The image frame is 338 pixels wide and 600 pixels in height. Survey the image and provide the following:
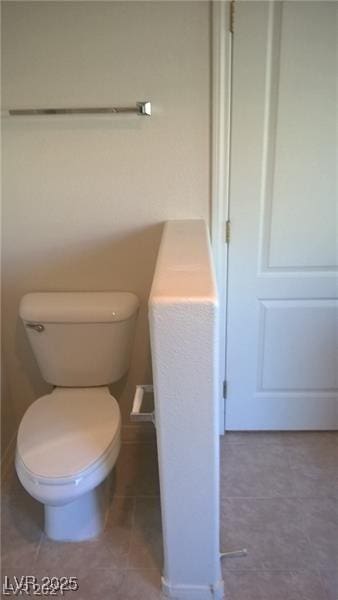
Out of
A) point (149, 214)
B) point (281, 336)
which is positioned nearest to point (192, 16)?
point (149, 214)

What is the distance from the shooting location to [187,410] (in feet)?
3.41

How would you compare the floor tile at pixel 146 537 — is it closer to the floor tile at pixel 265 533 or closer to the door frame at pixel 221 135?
the floor tile at pixel 265 533

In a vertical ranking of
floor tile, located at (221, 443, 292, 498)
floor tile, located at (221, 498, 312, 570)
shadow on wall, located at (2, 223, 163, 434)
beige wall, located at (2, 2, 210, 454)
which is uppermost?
beige wall, located at (2, 2, 210, 454)

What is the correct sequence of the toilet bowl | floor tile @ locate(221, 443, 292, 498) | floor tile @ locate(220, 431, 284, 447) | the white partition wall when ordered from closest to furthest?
the white partition wall
the toilet bowl
floor tile @ locate(221, 443, 292, 498)
floor tile @ locate(220, 431, 284, 447)

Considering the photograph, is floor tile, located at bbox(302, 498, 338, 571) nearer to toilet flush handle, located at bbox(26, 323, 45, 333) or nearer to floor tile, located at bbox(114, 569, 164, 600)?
floor tile, located at bbox(114, 569, 164, 600)

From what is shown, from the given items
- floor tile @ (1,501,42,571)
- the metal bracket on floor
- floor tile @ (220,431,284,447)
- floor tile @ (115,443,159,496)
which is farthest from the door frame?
floor tile @ (1,501,42,571)

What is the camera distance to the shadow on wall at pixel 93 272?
1.70 metres

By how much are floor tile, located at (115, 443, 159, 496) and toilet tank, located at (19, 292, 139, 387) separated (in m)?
0.41

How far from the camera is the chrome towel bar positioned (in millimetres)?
1471

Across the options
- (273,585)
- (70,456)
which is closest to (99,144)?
(70,456)

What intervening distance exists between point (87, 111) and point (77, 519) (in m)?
1.42

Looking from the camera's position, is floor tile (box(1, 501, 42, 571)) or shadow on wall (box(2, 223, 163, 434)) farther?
shadow on wall (box(2, 223, 163, 434))

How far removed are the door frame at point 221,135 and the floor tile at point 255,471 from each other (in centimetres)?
60

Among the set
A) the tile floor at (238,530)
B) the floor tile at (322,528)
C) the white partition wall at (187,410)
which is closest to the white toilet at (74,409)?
the tile floor at (238,530)
